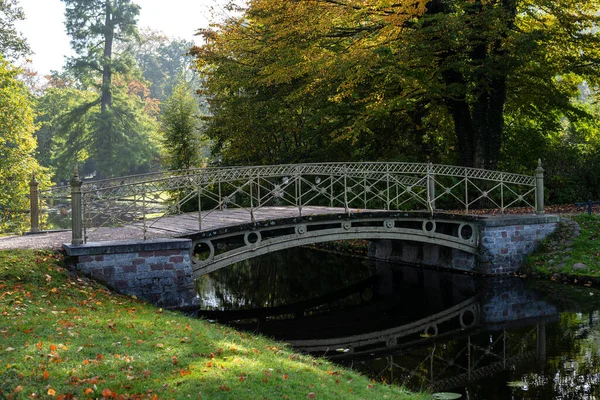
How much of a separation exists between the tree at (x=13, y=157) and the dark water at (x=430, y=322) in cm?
750

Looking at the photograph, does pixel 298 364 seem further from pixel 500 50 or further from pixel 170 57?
pixel 170 57

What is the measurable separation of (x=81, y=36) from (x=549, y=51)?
126 feet

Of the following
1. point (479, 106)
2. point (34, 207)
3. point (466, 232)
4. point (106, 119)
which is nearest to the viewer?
point (34, 207)

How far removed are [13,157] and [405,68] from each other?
1292 cm

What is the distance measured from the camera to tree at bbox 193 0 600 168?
16.3m

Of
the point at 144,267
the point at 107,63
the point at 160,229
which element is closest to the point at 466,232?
the point at 160,229

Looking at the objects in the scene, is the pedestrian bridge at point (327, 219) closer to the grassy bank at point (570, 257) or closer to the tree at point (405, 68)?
the grassy bank at point (570, 257)

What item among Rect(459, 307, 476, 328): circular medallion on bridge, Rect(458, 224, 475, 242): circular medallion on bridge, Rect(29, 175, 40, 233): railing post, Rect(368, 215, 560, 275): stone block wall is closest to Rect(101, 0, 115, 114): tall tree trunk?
Rect(29, 175, 40, 233): railing post

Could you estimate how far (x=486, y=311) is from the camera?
40.9ft

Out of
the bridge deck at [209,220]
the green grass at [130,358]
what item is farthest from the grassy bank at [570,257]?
the green grass at [130,358]

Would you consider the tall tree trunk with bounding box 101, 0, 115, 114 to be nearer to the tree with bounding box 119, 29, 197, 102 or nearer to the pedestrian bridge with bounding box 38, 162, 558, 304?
the tree with bounding box 119, 29, 197, 102

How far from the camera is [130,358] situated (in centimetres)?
643

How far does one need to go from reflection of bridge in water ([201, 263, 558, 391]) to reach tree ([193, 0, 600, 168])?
17.6 feet

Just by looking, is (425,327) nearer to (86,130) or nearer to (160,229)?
(160,229)
